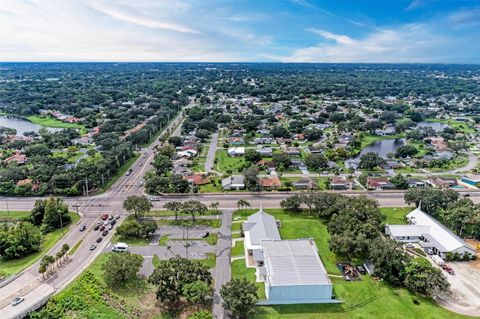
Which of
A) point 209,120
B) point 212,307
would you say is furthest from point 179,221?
point 209,120

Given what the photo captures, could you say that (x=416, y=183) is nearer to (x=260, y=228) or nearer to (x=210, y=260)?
(x=260, y=228)

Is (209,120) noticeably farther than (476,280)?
Yes

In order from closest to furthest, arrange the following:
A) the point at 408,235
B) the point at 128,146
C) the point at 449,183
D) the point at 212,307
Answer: the point at 212,307
the point at 408,235
the point at 449,183
the point at 128,146

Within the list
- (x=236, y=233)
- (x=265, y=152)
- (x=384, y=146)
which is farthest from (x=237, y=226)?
(x=384, y=146)

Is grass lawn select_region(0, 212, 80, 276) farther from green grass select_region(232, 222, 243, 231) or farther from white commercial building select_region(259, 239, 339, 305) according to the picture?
white commercial building select_region(259, 239, 339, 305)

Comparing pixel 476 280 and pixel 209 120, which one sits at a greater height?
pixel 209 120

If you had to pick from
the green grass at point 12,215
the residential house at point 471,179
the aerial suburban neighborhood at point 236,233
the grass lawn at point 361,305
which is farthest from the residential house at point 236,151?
the residential house at point 471,179

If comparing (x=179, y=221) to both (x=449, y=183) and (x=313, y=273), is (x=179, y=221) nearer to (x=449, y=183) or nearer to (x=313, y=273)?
(x=313, y=273)
